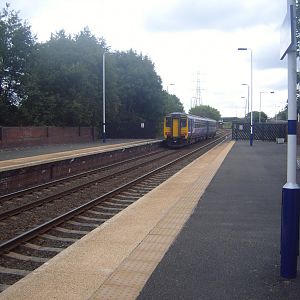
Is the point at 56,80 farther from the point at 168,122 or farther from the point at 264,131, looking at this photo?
the point at 264,131

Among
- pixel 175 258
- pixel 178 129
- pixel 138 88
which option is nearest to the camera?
pixel 175 258

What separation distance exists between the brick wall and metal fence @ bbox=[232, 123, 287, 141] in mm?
18332

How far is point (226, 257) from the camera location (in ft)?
19.9

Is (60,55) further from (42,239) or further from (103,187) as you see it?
(42,239)

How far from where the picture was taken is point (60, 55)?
4641 cm

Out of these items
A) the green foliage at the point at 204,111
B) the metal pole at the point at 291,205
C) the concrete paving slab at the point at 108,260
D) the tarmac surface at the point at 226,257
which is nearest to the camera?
the tarmac surface at the point at 226,257

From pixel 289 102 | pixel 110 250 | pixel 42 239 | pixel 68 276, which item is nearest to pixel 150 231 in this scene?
pixel 110 250

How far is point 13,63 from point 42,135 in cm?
605

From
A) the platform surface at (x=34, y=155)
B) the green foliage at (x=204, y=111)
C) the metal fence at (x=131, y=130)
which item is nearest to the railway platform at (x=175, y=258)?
the platform surface at (x=34, y=155)

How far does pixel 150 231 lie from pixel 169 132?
114 ft

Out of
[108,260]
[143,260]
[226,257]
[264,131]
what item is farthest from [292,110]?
[264,131]

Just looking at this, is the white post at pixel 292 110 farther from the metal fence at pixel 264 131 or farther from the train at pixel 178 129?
the metal fence at pixel 264 131

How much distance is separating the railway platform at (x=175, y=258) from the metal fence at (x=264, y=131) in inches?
1837

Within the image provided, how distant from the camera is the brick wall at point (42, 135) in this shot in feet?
108
